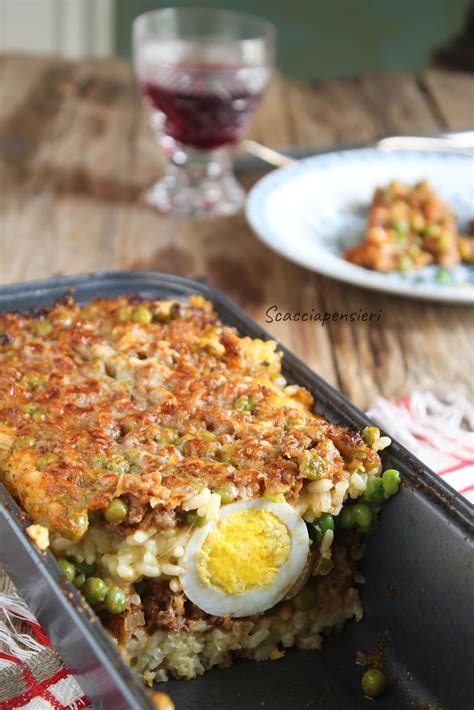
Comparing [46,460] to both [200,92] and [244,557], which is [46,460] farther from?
[200,92]

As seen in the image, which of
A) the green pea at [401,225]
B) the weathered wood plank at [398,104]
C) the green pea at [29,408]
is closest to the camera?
the green pea at [29,408]

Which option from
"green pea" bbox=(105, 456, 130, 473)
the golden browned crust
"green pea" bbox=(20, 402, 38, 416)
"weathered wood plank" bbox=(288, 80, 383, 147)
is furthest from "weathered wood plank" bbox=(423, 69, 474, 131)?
"green pea" bbox=(105, 456, 130, 473)

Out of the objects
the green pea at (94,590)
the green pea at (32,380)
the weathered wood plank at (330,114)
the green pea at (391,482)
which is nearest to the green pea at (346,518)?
the green pea at (391,482)

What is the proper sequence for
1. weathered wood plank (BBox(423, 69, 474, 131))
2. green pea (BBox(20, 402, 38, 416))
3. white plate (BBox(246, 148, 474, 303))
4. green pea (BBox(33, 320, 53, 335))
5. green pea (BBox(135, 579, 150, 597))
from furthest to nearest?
weathered wood plank (BBox(423, 69, 474, 131)) < white plate (BBox(246, 148, 474, 303)) < green pea (BBox(33, 320, 53, 335)) < green pea (BBox(20, 402, 38, 416)) < green pea (BBox(135, 579, 150, 597))

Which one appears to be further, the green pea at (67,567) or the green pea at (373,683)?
the green pea at (373,683)

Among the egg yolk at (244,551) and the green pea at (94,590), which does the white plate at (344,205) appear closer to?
the egg yolk at (244,551)

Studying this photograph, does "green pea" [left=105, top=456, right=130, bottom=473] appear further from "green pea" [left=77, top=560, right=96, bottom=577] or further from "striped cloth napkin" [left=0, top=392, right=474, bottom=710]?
"striped cloth napkin" [left=0, top=392, right=474, bottom=710]

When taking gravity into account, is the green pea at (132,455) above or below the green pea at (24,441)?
above
